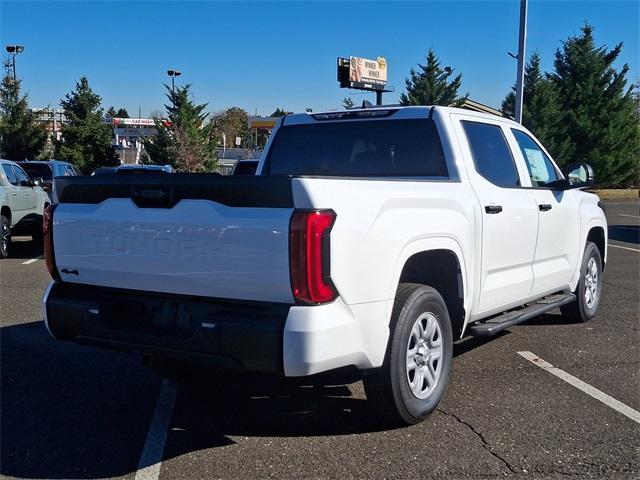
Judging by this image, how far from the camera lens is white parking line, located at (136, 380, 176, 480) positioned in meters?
3.53

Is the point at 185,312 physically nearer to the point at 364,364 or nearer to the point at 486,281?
the point at 364,364

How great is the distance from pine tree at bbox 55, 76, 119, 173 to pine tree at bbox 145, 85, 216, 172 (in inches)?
112

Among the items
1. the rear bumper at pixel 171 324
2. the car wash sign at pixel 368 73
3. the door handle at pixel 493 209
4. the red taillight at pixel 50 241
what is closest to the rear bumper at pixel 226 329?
the rear bumper at pixel 171 324

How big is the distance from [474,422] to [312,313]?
63.3 inches

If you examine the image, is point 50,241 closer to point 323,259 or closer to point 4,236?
point 323,259

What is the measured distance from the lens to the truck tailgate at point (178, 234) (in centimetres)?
336

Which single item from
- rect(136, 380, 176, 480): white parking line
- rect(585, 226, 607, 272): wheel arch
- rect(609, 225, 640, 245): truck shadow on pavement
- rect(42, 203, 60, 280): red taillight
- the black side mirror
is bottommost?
rect(136, 380, 176, 480): white parking line

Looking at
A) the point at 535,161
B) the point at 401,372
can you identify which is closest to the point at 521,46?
the point at 535,161

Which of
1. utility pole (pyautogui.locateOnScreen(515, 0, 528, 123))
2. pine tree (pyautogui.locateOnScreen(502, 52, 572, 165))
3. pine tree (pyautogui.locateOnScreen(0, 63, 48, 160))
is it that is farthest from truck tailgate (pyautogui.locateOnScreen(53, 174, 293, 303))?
pine tree (pyautogui.locateOnScreen(0, 63, 48, 160))

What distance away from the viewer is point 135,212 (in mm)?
3795

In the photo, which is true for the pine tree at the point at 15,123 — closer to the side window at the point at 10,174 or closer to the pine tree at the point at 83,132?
the pine tree at the point at 83,132

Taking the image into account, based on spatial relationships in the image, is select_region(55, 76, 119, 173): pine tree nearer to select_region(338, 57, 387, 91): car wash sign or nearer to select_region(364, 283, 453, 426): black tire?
select_region(338, 57, 387, 91): car wash sign

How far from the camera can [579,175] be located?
6.45 meters

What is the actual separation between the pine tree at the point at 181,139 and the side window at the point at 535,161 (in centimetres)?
3325
